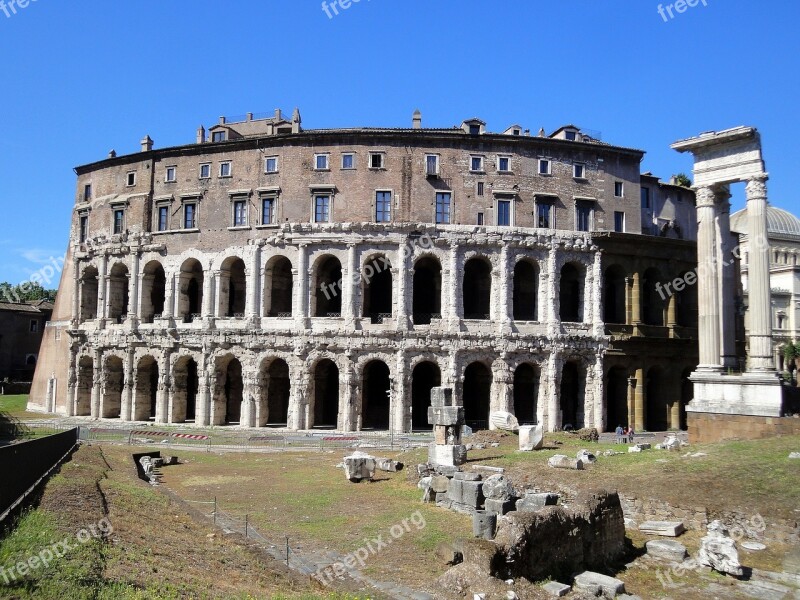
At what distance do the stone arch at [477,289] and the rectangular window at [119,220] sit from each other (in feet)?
79.5

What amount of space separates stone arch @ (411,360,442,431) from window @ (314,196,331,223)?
35.8 feet

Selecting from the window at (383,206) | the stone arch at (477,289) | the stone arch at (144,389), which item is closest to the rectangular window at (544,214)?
the stone arch at (477,289)

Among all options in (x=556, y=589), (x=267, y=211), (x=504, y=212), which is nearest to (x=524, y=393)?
(x=504, y=212)

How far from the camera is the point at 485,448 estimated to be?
2861cm

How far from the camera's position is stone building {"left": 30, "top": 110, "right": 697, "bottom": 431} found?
38.9 meters

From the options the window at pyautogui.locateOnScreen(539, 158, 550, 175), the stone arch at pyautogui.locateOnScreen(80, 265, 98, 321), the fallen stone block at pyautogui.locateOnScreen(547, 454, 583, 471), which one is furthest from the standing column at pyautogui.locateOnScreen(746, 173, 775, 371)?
the stone arch at pyautogui.locateOnScreen(80, 265, 98, 321)

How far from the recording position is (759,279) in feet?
88.8

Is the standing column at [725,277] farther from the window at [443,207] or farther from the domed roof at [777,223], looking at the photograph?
the domed roof at [777,223]

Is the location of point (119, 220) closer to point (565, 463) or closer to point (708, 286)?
point (565, 463)

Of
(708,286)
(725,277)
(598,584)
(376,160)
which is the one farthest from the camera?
(376,160)

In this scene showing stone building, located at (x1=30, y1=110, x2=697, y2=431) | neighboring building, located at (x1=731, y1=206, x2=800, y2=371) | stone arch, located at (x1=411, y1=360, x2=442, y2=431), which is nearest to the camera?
stone building, located at (x1=30, y1=110, x2=697, y2=431)

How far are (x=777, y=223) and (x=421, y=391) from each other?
66.2 meters

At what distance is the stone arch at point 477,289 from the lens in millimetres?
41562

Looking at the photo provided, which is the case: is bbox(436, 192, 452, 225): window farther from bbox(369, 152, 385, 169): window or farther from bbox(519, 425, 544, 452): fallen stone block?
bbox(519, 425, 544, 452): fallen stone block
